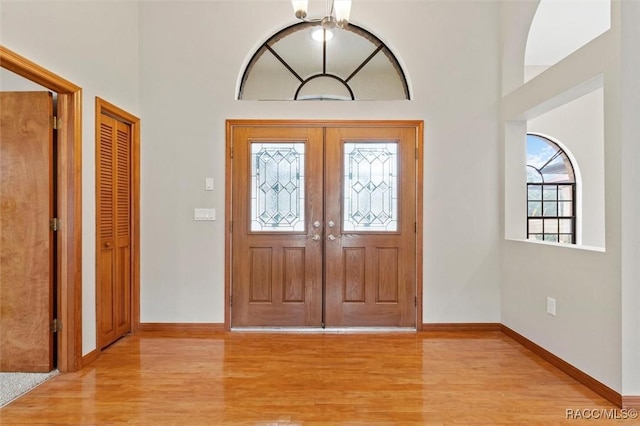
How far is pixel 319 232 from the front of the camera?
13.0ft

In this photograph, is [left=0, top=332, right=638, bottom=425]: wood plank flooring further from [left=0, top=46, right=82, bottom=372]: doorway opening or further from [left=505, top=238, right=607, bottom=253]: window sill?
[left=505, top=238, right=607, bottom=253]: window sill

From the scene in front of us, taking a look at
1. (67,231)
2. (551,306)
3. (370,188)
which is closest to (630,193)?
(551,306)

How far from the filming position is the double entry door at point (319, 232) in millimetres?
3939

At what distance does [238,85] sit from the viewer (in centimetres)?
397

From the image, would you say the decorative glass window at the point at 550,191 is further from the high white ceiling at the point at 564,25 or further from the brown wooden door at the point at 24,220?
the brown wooden door at the point at 24,220

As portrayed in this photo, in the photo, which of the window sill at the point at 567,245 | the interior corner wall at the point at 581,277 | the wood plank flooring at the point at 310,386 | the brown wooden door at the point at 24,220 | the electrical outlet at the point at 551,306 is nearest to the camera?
the wood plank flooring at the point at 310,386

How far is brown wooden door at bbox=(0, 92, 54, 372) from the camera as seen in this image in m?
2.81

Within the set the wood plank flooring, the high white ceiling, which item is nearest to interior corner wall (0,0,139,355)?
the wood plank flooring

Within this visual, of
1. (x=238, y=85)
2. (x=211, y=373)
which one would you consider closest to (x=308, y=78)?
(x=238, y=85)

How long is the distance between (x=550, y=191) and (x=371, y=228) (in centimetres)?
364

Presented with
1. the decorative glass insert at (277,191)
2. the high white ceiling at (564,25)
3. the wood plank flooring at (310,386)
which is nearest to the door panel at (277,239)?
the decorative glass insert at (277,191)

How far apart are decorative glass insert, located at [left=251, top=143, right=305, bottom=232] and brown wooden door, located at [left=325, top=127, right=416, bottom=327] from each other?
293mm

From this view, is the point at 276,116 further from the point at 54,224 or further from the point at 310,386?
the point at 310,386

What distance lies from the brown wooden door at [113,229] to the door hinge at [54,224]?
34 centimetres
